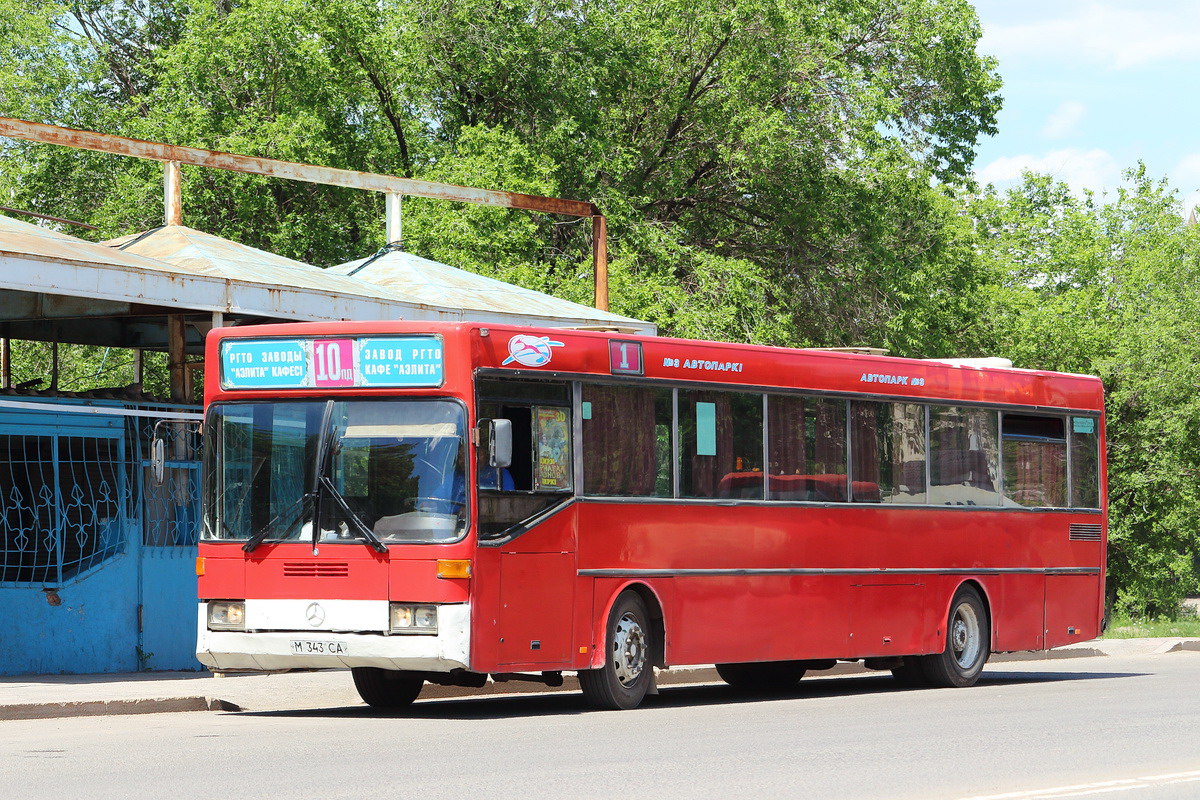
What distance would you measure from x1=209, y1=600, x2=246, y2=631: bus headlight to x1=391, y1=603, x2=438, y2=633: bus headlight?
4.20ft

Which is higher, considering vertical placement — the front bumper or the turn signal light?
the turn signal light

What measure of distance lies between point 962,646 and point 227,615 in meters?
8.20

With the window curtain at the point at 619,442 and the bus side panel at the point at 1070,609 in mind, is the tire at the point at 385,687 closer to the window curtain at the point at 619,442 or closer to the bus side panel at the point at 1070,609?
the window curtain at the point at 619,442

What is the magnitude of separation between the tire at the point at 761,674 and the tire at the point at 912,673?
1.09m

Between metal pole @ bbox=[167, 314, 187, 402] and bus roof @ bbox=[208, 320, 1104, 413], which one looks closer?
bus roof @ bbox=[208, 320, 1104, 413]

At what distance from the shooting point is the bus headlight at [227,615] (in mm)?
12984

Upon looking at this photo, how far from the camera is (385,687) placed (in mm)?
14375

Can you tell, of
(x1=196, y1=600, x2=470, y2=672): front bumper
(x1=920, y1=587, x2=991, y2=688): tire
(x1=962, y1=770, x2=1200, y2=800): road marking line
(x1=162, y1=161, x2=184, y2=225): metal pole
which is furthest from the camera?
(x1=162, y1=161, x2=184, y2=225): metal pole

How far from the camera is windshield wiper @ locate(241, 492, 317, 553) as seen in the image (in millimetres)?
12906

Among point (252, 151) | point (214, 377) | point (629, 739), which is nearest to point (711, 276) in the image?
point (252, 151)

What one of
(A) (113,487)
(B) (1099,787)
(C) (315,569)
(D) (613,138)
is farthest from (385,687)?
(D) (613,138)

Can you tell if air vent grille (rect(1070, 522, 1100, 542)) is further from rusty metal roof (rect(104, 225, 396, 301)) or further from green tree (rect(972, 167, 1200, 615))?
green tree (rect(972, 167, 1200, 615))

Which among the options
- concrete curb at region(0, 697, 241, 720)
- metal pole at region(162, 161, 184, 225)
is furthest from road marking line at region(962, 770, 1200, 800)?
metal pole at region(162, 161, 184, 225)

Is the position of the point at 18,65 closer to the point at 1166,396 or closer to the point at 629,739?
the point at 1166,396
